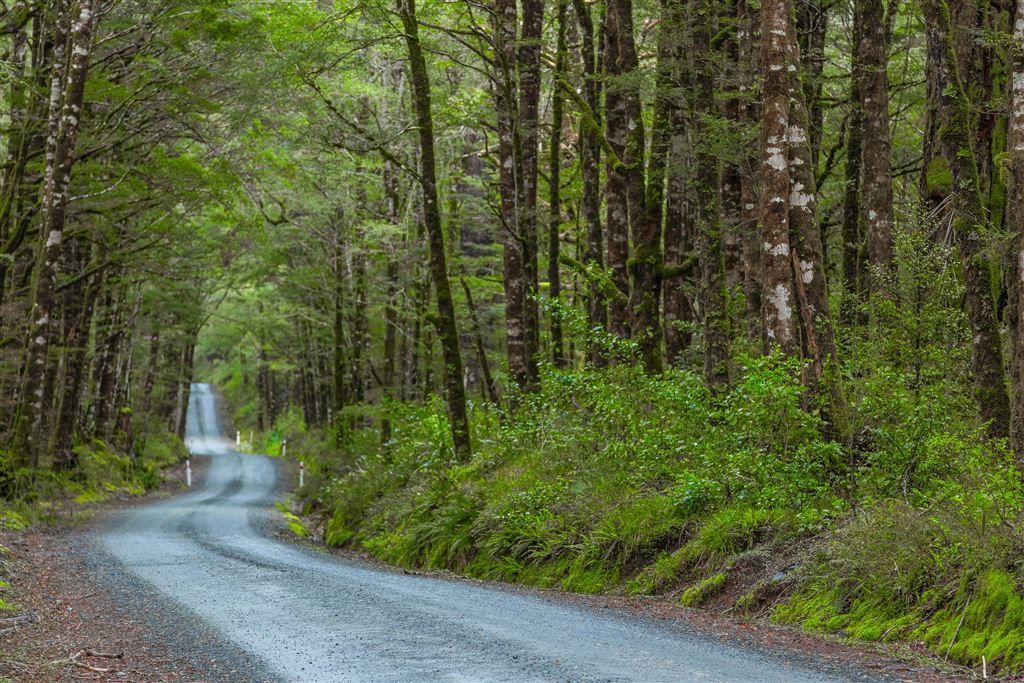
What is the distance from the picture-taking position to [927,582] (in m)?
8.34

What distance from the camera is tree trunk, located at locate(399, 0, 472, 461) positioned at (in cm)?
1881

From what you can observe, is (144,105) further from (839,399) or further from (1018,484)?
(1018,484)

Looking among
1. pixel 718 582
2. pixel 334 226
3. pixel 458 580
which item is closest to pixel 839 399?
pixel 718 582

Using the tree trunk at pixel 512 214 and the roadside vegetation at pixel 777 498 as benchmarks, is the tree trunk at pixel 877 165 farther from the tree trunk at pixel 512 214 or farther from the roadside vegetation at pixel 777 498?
the tree trunk at pixel 512 214

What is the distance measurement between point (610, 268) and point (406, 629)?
10109 millimetres

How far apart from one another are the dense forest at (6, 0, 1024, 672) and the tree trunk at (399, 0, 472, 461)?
71 mm

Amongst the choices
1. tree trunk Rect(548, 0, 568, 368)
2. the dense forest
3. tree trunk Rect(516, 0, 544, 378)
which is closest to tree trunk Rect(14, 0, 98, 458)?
the dense forest

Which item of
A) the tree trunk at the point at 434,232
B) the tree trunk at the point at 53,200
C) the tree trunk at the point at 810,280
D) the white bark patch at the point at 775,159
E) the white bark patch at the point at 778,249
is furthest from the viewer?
→ the tree trunk at the point at 434,232

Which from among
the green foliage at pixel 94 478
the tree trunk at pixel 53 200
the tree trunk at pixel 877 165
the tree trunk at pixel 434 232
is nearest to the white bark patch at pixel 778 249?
the tree trunk at pixel 877 165

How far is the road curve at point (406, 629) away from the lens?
266 inches

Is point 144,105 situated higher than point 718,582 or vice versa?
point 144,105

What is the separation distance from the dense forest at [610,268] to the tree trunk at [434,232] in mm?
71

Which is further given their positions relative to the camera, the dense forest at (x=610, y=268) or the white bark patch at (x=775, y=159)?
the white bark patch at (x=775, y=159)

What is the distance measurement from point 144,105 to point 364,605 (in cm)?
1728
